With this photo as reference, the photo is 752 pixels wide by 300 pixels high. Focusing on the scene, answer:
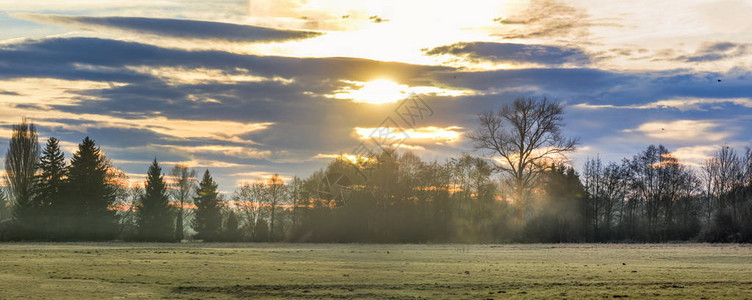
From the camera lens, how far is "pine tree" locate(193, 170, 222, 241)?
305ft

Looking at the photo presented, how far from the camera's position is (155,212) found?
87.1 m

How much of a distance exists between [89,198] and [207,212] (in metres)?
16.3

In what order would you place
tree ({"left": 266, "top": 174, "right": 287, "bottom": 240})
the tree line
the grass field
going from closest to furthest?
the grass field < the tree line < tree ({"left": 266, "top": 174, "right": 287, "bottom": 240})

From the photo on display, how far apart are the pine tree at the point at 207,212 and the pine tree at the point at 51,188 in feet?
57.7

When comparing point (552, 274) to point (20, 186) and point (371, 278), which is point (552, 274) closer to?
point (371, 278)

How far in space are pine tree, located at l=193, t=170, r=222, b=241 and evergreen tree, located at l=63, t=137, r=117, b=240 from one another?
11896 mm

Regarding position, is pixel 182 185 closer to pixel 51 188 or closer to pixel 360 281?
pixel 51 188

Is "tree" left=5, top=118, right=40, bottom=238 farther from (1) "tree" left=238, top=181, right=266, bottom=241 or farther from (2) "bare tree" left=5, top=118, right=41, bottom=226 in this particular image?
(1) "tree" left=238, top=181, right=266, bottom=241

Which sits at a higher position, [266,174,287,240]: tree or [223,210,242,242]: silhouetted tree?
[266,174,287,240]: tree

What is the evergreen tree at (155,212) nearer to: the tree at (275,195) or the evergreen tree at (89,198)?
the evergreen tree at (89,198)

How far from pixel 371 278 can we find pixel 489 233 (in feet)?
176

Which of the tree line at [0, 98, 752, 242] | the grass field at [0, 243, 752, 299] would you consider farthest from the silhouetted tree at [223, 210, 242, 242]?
the grass field at [0, 243, 752, 299]

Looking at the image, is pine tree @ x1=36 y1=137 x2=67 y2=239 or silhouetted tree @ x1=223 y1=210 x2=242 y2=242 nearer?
pine tree @ x1=36 y1=137 x2=67 y2=239

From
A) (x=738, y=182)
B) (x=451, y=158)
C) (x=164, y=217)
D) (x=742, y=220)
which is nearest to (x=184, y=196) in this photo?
(x=164, y=217)
